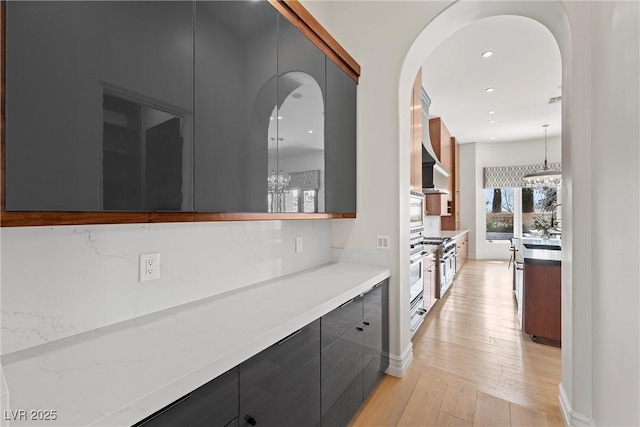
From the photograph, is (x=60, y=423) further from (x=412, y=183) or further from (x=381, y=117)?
(x=412, y=183)

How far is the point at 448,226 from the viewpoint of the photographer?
7012 mm

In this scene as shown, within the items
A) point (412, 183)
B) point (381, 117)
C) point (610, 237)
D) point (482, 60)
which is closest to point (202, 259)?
point (381, 117)

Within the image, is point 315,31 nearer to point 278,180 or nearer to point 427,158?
point 278,180

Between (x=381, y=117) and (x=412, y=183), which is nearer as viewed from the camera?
(x=381, y=117)

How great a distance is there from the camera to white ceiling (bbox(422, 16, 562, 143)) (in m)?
3.13

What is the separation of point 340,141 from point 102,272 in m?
1.66

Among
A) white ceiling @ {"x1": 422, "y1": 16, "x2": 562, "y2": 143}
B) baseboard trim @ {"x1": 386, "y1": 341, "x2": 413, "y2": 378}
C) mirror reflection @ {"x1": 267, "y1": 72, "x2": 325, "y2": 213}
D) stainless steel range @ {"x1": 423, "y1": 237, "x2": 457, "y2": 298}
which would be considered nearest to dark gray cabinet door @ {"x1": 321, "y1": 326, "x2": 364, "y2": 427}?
baseboard trim @ {"x1": 386, "y1": 341, "x2": 413, "y2": 378}

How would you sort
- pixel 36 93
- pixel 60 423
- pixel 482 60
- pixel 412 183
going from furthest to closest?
pixel 482 60 < pixel 412 183 < pixel 36 93 < pixel 60 423

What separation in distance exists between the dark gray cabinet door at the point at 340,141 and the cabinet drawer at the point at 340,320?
66 cm

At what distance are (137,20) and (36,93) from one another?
409 mm

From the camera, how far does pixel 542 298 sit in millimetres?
2977

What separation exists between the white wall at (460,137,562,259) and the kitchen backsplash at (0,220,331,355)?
24.1ft

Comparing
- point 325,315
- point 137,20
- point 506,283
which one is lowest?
point 506,283

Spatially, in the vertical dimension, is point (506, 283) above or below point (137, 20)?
below
